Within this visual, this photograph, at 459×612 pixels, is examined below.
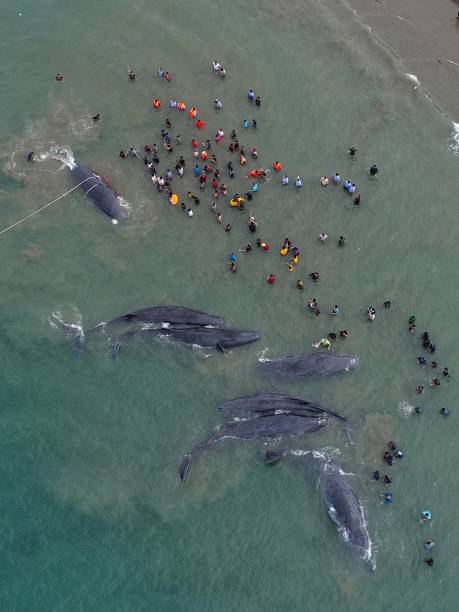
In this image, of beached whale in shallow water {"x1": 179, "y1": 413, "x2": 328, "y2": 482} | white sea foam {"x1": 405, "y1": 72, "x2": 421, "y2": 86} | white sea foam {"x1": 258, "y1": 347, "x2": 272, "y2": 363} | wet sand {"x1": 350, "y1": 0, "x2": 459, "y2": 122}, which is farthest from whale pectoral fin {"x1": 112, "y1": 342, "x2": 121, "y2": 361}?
white sea foam {"x1": 405, "y1": 72, "x2": 421, "y2": 86}

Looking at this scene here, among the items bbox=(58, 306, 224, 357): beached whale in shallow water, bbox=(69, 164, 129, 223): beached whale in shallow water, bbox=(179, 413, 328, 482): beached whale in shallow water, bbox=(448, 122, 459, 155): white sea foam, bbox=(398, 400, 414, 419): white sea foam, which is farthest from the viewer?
bbox=(448, 122, 459, 155): white sea foam

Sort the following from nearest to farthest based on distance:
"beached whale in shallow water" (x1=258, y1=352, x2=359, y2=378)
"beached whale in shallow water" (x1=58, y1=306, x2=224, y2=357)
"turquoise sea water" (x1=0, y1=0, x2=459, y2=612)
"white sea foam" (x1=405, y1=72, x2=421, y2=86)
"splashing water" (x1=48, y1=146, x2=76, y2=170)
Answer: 1. "turquoise sea water" (x1=0, y1=0, x2=459, y2=612)
2. "beached whale in shallow water" (x1=258, y1=352, x2=359, y2=378)
3. "beached whale in shallow water" (x1=58, y1=306, x2=224, y2=357)
4. "splashing water" (x1=48, y1=146, x2=76, y2=170)
5. "white sea foam" (x1=405, y1=72, x2=421, y2=86)

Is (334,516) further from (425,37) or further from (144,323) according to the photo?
(425,37)

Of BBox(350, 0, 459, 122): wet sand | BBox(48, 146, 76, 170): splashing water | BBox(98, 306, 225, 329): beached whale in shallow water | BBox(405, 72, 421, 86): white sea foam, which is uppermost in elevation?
BBox(350, 0, 459, 122): wet sand

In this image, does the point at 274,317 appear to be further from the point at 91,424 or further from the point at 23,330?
the point at 23,330

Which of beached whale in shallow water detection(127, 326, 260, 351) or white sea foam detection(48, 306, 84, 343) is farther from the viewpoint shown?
white sea foam detection(48, 306, 84, 343)

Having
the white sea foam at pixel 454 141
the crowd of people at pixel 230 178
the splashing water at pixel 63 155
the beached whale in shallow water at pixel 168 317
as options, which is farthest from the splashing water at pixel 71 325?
the white sea foam at pixel 454 141

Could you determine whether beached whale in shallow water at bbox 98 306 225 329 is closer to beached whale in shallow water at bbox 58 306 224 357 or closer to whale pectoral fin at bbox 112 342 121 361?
beached whale in shallow water at bbox 58 306 224 357
